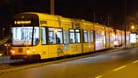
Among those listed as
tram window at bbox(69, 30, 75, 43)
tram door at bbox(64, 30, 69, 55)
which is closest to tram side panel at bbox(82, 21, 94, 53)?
tram window at bbox(69, 30, 75, 43)

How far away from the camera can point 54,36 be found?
3159cm

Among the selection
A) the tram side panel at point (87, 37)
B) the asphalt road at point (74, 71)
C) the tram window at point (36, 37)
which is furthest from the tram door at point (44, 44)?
the tram side panel at point (87, 37)

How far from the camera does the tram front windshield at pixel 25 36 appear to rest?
1124 inches

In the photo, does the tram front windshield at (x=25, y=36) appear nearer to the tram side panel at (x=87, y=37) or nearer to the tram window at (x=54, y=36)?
the tram window at (x=54, y=36)

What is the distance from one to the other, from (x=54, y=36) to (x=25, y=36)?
3491 mm

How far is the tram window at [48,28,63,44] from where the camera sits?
30777mm

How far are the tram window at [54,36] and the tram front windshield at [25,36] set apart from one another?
2005mm

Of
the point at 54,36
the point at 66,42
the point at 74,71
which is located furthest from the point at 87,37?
the point at 74,71

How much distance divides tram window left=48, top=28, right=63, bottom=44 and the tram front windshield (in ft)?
6.58

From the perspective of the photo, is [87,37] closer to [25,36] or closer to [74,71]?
[25,36]

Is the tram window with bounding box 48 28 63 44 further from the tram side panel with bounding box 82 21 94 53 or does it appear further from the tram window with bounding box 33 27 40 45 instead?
the tram side panel with bounding box 82 21 94 53

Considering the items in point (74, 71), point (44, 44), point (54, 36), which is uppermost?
point (54, 36)

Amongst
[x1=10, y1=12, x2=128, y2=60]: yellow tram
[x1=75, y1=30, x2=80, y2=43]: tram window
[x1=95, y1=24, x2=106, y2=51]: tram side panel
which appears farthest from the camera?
[x1=95, y1=24, x2=106, y2=51]: tram side panel

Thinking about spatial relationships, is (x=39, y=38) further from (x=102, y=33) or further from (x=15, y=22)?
(x=102, y=33)
